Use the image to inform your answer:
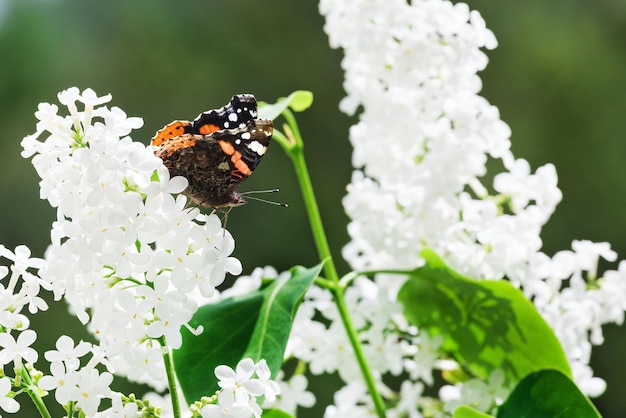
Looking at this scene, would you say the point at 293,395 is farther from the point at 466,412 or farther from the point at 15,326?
the point at 15,326

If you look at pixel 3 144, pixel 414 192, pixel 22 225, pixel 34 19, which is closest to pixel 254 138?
pixel 414 192

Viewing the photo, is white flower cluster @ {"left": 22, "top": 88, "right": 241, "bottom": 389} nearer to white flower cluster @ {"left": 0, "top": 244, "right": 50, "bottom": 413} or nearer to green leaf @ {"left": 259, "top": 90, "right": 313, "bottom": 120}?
white flower cluster @ {"left": 0, "top": 244, "right": 50, "bottom": 413}

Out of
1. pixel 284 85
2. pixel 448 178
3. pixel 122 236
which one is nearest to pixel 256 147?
pixel 122 236

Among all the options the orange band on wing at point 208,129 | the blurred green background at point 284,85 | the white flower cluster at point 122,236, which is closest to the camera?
the white flower cluster at point 122,236

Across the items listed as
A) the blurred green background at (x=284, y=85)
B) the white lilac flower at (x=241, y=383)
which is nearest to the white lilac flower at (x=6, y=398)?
the white lilac flower at (x=241, y=383)

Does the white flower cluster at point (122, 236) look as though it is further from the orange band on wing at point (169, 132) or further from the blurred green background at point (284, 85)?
the blurred green background at point (284, 85)

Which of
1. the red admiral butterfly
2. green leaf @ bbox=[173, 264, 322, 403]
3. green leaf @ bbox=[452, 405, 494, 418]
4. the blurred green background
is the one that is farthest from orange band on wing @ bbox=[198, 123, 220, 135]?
the blurred green background

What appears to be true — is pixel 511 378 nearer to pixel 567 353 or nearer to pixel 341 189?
pixel 567 353
